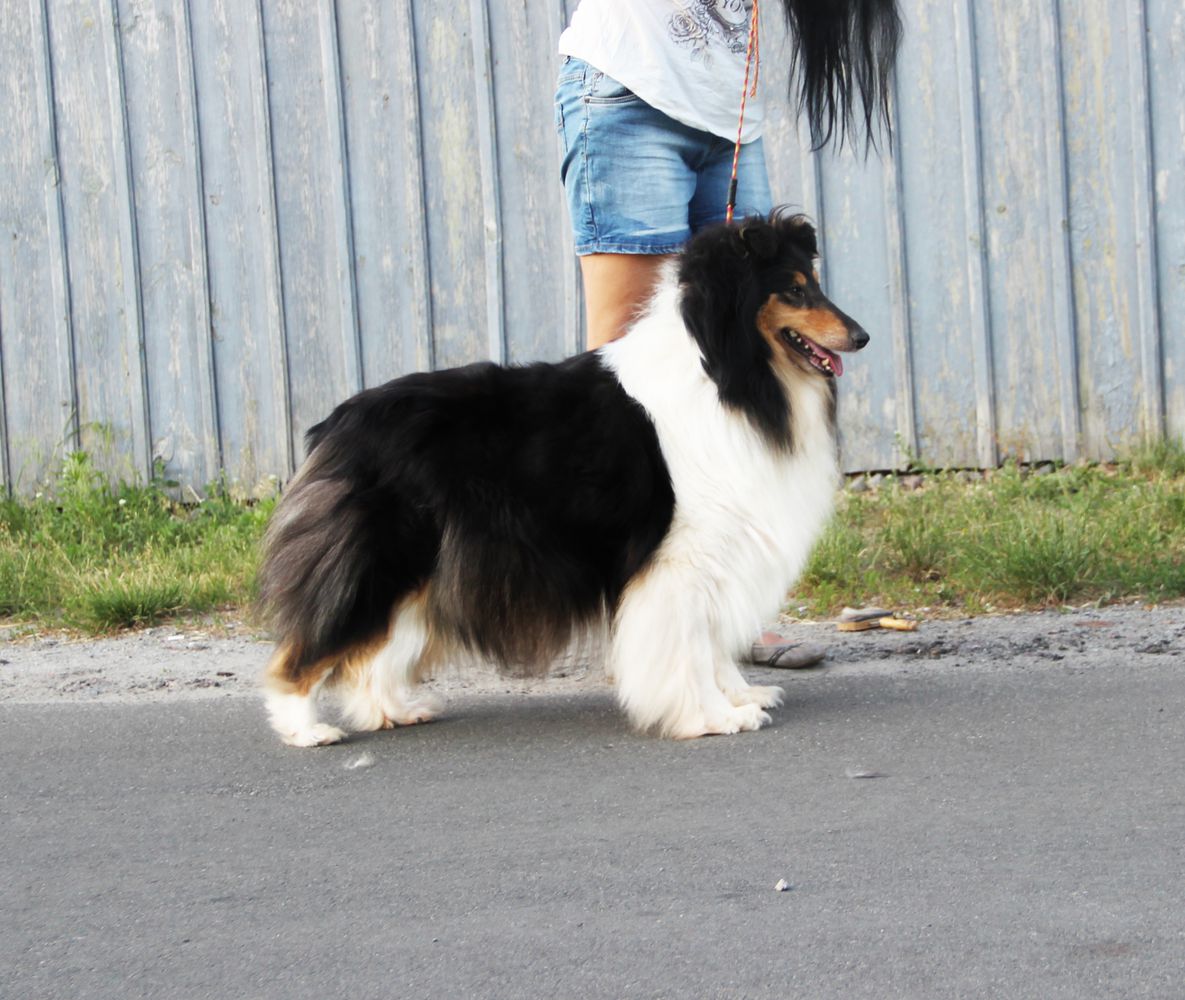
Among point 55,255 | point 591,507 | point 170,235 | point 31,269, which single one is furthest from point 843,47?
point 31,269

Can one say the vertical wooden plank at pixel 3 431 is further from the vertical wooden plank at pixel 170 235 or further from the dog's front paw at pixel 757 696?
the dog's front paw at pixel 757 696

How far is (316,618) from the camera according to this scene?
3.83 meters

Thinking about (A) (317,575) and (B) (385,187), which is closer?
(A) (317,575)

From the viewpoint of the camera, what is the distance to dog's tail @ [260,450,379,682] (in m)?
3.80

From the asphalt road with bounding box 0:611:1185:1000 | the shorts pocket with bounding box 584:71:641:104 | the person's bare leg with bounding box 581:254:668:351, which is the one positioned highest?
the shorts pocket with bounding box 584:71:641:104

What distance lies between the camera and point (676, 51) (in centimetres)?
442

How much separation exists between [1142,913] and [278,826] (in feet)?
5.81

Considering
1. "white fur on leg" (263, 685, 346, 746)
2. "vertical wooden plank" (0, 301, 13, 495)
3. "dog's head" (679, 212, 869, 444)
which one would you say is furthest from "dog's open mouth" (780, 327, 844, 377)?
"vertical wooden plank" (0, 301, 13, 495)

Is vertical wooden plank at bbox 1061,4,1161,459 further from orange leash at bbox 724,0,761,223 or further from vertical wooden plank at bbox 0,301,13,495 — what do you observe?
vertical wooden plank at bbox 0,301,13,495

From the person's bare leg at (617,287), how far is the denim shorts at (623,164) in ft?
0.12

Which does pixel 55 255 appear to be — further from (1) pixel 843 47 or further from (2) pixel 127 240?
(1) pixel 843 47

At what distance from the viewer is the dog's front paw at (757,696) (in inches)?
160

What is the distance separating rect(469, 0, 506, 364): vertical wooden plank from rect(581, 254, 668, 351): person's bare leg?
2.38 meters

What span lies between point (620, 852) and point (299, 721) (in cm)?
128
